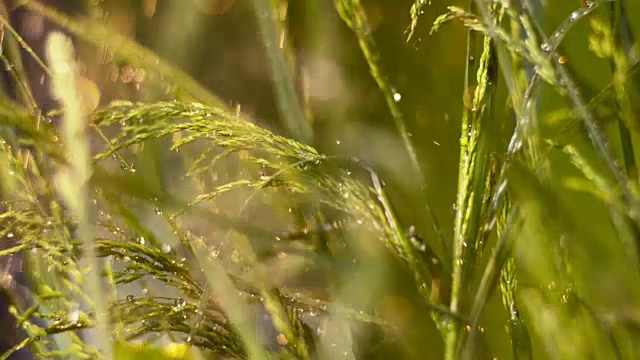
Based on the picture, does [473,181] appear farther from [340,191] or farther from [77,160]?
[77,160]

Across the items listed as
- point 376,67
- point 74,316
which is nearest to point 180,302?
point 74,316

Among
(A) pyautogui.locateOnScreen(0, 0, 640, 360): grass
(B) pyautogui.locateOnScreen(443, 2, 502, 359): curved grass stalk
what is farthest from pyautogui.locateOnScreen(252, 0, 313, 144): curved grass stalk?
(B) pyautogui.locateOnScreen(443, 2, 502, 359): curved grass stalk

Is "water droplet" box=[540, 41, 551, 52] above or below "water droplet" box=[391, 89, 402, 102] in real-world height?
below

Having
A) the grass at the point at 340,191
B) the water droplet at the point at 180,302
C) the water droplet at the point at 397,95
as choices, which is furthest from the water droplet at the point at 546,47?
the water droplet at the point at 180,302

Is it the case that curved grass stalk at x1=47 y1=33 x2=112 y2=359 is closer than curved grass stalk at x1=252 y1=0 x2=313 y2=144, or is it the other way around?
curved grass stalk at x1=47 y1=33 x2=112 y2=359

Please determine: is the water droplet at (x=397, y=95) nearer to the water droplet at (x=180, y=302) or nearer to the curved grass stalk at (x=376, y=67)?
the curved grass stalk at (x=376, y=67)

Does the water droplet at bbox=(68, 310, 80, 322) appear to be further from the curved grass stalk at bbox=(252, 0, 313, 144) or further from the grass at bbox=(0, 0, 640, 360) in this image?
the curved grass stalk at bbox=(252, 0, 313, 144)

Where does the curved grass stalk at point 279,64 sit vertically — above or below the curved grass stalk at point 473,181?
above

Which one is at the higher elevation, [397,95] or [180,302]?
Answer: [397,95]

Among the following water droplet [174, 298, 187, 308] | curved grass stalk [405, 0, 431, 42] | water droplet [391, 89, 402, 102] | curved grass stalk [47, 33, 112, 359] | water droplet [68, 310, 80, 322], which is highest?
curved grass stalk [405, 0, 431, 42]
